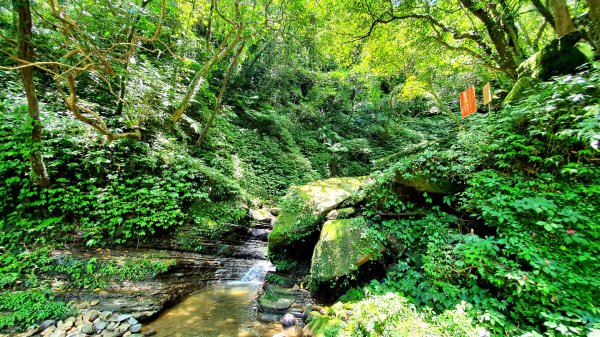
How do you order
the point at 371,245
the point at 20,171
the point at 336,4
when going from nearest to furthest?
1. the point at 371,245
2. the point at 20,171
3. the point at 336,4

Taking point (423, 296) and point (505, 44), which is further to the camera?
point (505, 44)

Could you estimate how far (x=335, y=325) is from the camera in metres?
3.21

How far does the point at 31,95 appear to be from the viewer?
4574mm

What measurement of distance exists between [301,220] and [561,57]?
5.64 meters

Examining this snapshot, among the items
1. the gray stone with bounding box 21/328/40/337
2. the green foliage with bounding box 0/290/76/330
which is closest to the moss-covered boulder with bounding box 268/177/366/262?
the green foliage with bounding box 0/290/76/330

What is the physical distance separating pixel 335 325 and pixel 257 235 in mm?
4700

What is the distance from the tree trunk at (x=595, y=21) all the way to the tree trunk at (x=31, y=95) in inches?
366

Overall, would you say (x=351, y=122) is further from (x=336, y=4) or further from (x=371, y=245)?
(x=371, y=245)

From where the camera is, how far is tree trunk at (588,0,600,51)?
11.9 feet

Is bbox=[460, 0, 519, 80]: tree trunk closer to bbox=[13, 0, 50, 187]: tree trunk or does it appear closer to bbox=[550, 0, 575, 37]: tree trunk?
bbox=[550, 0, 575, 37]: tree trunk

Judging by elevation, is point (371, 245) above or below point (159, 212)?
below

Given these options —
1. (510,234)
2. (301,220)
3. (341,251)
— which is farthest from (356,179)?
(510,234)

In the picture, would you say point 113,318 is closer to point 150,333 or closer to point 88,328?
point 88,328

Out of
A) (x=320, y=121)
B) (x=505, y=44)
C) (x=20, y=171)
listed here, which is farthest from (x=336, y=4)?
(x=320, y=121)
